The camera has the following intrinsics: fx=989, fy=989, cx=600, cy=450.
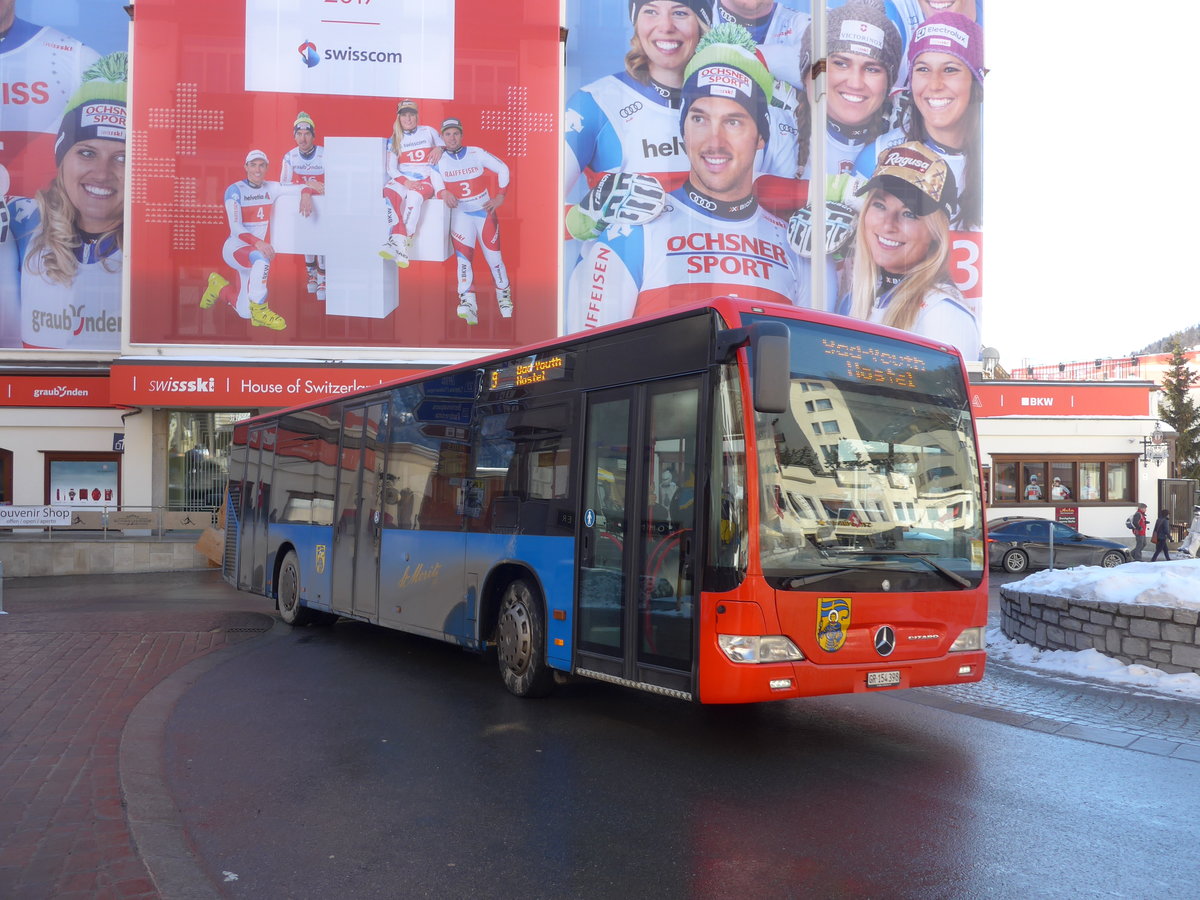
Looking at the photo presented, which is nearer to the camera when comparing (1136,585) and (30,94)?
(1136,585)

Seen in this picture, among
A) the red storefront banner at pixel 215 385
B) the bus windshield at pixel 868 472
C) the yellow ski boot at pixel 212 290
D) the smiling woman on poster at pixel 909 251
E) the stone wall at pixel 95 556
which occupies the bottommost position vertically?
the stone wall at pixel 95 556

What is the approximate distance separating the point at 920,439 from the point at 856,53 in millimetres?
28112

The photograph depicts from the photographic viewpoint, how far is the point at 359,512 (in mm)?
11266

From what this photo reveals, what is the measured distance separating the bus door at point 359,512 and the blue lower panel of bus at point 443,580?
A: 0.11 ft

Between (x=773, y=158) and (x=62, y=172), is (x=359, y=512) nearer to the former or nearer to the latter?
(x=773, y=158)

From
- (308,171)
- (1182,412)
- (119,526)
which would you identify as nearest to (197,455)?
(119,526)

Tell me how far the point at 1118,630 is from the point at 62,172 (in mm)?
30246

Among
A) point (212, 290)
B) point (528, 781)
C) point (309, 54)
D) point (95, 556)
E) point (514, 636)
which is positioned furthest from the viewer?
point (309, 54)

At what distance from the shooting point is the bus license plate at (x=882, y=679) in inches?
254

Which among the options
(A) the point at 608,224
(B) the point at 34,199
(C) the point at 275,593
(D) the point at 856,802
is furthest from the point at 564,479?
(B) the point at 34,199

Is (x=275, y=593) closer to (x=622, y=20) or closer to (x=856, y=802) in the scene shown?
A: (x=856, y=802)

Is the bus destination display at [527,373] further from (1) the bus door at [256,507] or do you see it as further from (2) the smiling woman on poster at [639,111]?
(2) the smiling woman on poster at [639,111]

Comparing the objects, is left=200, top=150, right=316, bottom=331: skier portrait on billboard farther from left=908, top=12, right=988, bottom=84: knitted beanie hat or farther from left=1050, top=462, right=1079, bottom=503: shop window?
left=1050, top=462, right=1079, bottom=503: shop window

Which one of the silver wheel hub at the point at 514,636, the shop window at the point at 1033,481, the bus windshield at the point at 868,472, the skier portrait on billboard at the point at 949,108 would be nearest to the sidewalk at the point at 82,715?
the silver wheel hub at the point at 514,636
